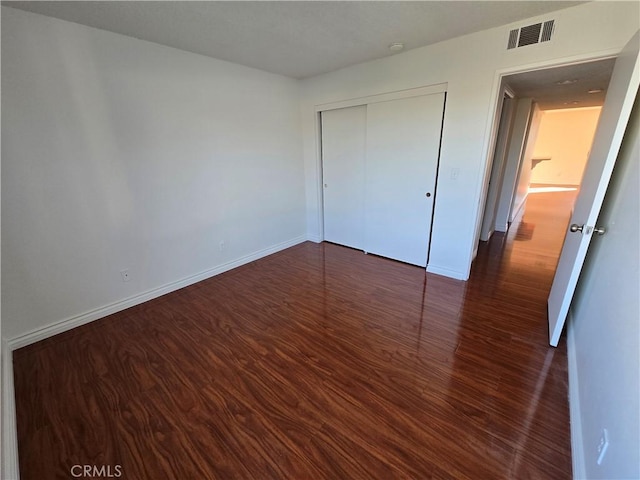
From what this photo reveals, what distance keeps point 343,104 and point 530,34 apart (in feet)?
6.24

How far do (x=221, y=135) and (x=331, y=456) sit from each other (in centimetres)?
307

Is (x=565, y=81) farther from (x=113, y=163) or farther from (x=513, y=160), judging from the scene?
(x=113, y=163)

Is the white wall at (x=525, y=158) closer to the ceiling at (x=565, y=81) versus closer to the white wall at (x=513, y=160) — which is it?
the white wall at (x=513, y=160)

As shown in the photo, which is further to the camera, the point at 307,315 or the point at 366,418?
the point at 307,315

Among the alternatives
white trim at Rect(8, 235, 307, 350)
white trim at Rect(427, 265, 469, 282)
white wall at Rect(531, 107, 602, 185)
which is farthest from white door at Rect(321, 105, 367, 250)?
white wall at Rect(531, 107, 602, 185)

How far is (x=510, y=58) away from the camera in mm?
2287

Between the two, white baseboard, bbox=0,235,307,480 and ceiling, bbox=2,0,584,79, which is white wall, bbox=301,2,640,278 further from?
white baseboard, bbox=0,235,307,480

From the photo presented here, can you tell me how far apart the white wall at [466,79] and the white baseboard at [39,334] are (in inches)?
91.1

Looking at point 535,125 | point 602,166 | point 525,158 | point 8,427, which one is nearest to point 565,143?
point 535,125

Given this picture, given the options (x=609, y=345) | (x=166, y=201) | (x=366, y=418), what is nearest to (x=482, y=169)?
(x=609, y=345)

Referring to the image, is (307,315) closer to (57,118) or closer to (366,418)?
(366,418)

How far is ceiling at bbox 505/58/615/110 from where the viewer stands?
2.35 meters

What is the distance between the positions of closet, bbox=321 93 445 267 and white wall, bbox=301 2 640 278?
0.54 feet

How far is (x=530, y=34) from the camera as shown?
2.16m
